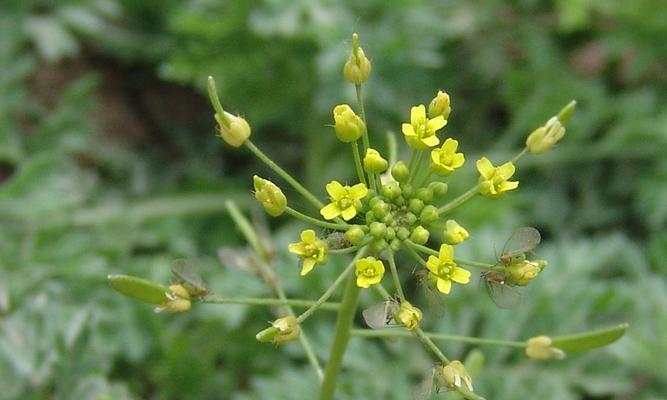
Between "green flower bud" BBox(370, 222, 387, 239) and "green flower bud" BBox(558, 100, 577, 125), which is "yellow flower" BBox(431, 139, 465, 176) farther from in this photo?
"green flower bud" BBox(558, 100, 577, 125)

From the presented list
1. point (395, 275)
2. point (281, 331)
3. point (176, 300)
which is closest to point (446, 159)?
point (395, 275)

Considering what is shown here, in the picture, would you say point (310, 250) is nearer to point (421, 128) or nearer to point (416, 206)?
point (416, 206)

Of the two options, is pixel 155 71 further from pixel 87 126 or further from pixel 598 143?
pixel 598 143

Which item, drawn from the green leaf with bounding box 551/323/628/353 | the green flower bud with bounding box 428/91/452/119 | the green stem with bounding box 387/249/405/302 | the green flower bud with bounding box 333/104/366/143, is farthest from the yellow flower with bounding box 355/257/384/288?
the green leaf with bounding box 551/323/628/353

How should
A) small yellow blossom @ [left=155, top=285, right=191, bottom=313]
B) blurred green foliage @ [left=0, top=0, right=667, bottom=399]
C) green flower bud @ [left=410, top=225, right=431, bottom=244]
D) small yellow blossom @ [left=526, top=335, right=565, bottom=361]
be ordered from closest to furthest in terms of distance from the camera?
1. green flower bud @ [left=410, top=225, right=431, bottom=244]
2. small yellow blossom @ [left=155, top=285, right=191, bottom=313]
3. small yellow blossom @ [left=526, top=335, right=565, bottom=361]
4. blurred green foliage @ [left=0, top=0, right=667, bottom=399]

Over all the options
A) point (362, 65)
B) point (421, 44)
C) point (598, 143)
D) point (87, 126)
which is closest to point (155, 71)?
point (87, 126)

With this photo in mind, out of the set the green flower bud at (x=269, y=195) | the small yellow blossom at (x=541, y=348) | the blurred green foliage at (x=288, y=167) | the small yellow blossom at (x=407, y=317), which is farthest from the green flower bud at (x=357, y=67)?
the blurred green foliage at (x=288, y=167)

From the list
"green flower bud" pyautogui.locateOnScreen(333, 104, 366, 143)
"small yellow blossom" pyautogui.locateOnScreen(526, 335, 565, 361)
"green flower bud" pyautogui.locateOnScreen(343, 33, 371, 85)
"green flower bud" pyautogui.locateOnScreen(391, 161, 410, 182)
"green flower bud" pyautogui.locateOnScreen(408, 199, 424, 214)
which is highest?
"small yellow blossom" pyautogui.locateOnScreen(526, 335, 565, 361)

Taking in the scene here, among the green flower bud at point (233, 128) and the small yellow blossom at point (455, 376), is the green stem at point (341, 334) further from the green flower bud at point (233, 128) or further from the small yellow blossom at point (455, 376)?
the green flower bud at point (233, 128)
